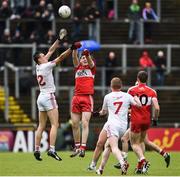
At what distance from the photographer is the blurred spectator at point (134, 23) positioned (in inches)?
1882

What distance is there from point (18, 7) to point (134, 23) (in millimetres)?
4595

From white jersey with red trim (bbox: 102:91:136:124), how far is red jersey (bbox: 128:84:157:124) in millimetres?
1169

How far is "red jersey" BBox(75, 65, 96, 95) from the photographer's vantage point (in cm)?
2898

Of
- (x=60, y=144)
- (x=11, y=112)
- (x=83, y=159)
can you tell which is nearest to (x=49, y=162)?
(x=83, y=159)

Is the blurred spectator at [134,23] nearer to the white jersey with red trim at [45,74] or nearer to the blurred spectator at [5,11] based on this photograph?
the blurred spectator at [5,11]

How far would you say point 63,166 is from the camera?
28.3 metres

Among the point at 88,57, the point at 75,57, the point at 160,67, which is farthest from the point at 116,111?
the point at 160,67

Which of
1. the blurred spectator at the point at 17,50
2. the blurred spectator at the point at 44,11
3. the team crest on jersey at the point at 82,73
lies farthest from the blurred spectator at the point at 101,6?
the team crest on jersey at the point at 82,73

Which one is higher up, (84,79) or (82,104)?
(84,79)

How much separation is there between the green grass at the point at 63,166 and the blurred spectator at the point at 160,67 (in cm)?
1196

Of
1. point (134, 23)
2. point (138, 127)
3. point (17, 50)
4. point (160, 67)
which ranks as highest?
point (134, 23)

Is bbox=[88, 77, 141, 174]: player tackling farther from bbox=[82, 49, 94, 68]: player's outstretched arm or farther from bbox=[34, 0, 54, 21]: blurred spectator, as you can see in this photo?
bbox=[34, 0, 54, 21]: blurred spectator

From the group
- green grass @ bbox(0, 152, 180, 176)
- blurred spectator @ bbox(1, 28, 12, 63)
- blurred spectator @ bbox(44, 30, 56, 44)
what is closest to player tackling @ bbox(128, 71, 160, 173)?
green grass @ bbox(0, 152, 180, 176)

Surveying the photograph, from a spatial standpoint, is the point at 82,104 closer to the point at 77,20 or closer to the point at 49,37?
the point at 49,37
